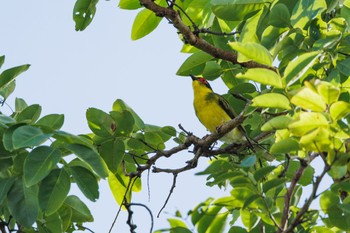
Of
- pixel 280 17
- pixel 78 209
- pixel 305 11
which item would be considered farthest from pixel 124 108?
pixel 305 11

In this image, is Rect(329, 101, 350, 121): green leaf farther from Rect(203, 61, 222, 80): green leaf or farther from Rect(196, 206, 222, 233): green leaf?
Rect(203, 61, 222, 80): green leaf

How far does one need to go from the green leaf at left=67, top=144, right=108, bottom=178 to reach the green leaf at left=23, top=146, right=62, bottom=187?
76mm

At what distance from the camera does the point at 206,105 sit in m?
6.57

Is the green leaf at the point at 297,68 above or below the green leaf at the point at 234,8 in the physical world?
below

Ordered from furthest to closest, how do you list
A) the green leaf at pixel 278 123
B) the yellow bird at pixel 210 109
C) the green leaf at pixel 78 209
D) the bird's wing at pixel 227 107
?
the yellow bird at pixel 210 109
the bird's wing at pixel 227 107
the green leaf at pixel 78 209
the green leaf at pixel 278 123

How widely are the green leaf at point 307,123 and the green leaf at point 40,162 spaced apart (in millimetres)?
1267

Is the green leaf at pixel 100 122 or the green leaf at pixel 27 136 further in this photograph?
the green leaf at pixel 100 122

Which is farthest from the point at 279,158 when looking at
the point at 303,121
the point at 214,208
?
the point at 303,121

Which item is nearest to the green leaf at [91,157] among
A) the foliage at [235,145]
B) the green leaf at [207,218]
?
the foliage at [235,145]

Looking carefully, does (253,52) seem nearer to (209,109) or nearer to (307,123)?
(307,123)

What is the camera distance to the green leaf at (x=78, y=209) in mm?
4215

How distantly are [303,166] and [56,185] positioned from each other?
1.22 m

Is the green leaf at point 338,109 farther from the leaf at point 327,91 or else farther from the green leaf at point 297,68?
the green leaf at point 297,68

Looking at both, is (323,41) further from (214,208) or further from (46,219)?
(46,219)
